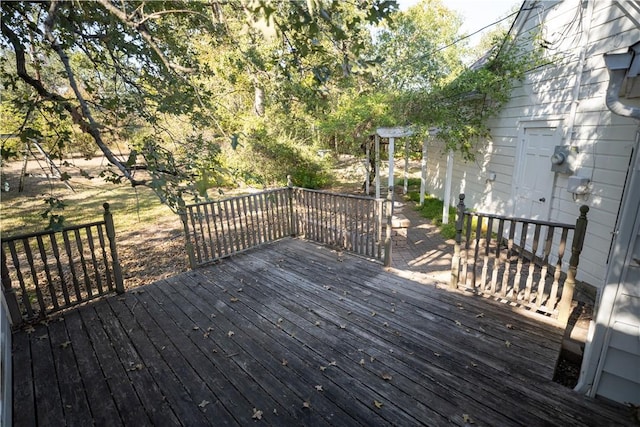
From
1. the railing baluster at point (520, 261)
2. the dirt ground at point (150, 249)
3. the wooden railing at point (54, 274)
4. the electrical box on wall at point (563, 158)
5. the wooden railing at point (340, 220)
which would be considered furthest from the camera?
the dirt ground at point (150, 249)

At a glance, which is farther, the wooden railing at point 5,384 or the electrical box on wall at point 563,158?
the electrical box on wall at point 563,158

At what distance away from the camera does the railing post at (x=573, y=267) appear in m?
2.83

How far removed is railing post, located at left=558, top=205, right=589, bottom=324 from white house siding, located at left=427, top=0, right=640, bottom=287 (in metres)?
1.21

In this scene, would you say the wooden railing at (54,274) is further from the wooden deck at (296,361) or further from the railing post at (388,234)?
the railing post at (388,234)

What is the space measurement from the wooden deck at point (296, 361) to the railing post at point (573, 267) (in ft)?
0.69

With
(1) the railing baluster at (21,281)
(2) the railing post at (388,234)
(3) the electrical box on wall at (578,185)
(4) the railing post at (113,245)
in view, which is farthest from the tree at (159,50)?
(3) the electrical box on wall at (578,185)

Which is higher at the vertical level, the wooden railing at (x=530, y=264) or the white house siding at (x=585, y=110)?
the white house siding at (x=585, y=110)

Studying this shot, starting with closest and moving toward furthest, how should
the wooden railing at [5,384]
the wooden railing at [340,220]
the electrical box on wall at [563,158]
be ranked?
1. the wooden railing at [5,384]
2. the electrical box on wall at [563,158]
3. the wooden railing at [340,220]

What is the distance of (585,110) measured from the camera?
418 cm

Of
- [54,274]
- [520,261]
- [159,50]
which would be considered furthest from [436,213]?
[54,274]

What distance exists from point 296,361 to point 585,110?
491cm

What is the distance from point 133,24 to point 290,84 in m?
1.33

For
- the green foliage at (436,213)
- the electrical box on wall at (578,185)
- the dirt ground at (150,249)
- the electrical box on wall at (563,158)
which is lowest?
the dirt ground at (150,249)

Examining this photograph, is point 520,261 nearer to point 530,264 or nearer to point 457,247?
point 530,264
